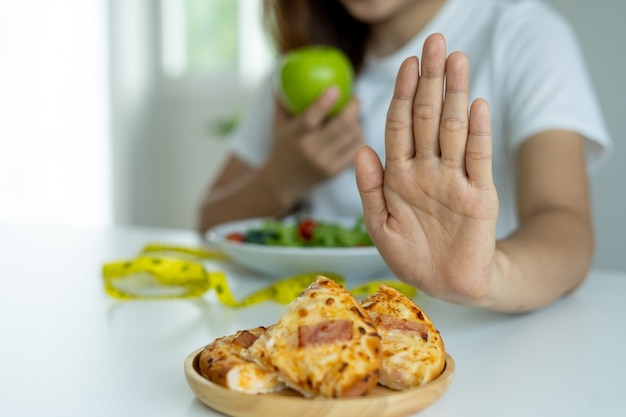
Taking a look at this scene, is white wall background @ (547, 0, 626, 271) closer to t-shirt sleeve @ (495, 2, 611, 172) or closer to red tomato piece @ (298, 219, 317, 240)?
t-shirt sleeve @ (495, 2, 611, 172)

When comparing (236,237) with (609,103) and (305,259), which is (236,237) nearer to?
(305,259)

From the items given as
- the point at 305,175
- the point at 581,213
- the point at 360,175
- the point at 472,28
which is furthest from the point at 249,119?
the point at 360,175

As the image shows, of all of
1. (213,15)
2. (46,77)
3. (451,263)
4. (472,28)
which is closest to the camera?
(451,263)

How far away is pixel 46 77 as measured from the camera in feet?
13.7

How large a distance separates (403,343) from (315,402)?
114mm

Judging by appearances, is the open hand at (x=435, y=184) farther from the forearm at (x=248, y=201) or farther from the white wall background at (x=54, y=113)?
the white wall background at (x=54, y=113)

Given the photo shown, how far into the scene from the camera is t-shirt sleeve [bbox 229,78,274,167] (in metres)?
2.14

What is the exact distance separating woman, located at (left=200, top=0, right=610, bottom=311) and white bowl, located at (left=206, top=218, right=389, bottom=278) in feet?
0.63

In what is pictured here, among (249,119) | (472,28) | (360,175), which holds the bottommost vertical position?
(249,119)

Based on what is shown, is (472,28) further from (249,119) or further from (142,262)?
(142,262)

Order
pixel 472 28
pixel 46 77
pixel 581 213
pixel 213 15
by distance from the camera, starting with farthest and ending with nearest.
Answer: pixel 213 15, pixel 46 77, pixel 472 28, pixel 581 213

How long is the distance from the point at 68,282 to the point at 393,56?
983 mm

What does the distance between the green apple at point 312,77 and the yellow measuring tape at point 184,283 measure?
0.57 meters

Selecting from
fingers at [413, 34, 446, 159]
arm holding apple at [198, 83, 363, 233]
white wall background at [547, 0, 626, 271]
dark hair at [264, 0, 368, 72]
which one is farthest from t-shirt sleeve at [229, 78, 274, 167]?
fingers at [413, 34, 446, 159]
